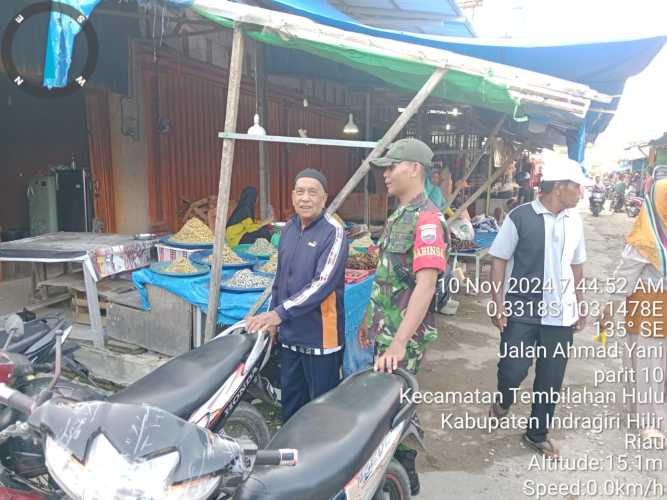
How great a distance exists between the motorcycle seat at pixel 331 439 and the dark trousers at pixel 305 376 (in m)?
0.54

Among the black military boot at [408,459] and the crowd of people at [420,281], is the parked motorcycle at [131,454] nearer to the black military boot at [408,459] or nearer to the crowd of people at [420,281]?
the crowd of people at [420,281]

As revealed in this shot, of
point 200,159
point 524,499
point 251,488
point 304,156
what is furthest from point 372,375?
point 304,156

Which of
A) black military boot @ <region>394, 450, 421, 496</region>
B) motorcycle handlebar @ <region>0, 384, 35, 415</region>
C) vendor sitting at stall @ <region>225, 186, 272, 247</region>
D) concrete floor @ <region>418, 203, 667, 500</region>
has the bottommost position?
concrete floor @ <region>418, 203, 667, 500</region>

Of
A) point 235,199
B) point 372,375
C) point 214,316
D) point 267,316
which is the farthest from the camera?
point 235,199

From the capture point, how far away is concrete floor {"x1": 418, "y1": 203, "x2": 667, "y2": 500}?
9.99 feet

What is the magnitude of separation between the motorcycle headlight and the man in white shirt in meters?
2.66

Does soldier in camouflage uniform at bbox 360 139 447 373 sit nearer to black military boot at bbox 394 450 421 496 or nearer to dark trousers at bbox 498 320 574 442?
black military boot at bbox 394 450 421 496

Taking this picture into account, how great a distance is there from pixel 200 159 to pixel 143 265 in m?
3.73

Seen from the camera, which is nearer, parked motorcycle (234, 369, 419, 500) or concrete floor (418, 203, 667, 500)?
parked motorcycle (234, 369, 419, 500)

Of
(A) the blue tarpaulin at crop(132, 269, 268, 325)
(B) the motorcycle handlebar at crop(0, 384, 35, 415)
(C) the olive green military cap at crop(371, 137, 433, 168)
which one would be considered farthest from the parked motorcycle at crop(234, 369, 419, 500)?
(A) the blue tarpaulin at crop(132, 269, 268, 325)

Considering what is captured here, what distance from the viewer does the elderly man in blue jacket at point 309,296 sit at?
2633mm

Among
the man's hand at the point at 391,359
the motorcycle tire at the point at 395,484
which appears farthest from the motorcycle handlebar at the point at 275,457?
the motorcycle tire at the point at 395,484

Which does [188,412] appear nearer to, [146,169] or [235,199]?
[146,169]

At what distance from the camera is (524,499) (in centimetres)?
295
